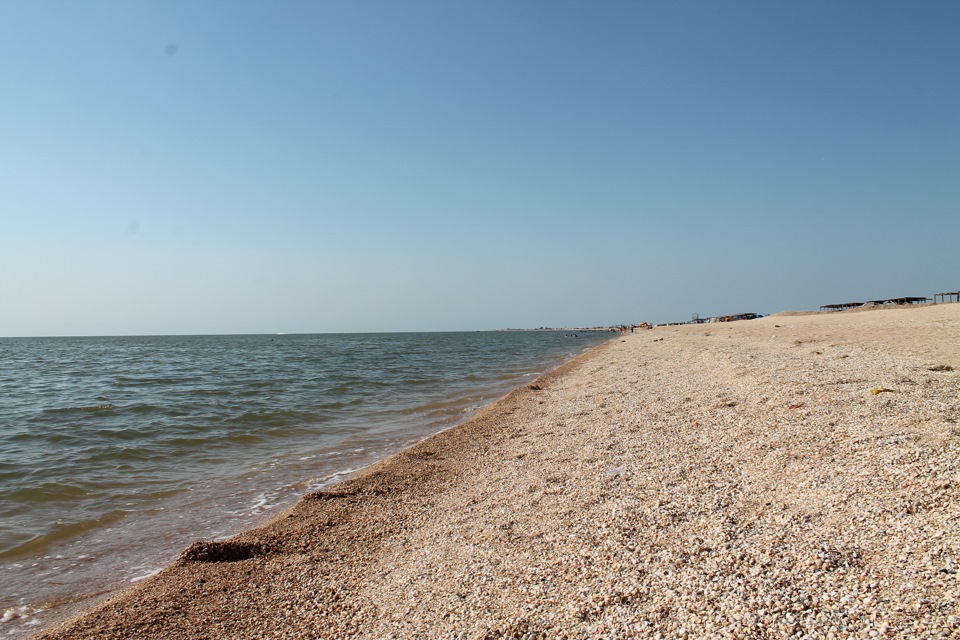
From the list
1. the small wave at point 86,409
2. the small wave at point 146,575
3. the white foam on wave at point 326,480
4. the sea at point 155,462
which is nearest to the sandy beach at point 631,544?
the small wave at point 146,575

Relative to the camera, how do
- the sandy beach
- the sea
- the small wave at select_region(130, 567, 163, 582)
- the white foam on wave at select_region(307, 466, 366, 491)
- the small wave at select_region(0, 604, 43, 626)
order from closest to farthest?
1. the sandy beach
2. the small wave at select_region(0, 604, 43, 626)
3. the small wave at select_region(130, 567, 163, 582)
4. the sea
5. the white foam on wave at select_region(307, 466, 366, 491)

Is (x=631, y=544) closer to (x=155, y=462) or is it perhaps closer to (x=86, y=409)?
(x=155, y=462)

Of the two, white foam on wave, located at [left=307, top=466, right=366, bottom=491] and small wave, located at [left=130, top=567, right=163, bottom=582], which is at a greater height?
small wave, located at [left=130, top=567, right=163, bottom=582]

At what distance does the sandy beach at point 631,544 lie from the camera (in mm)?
3314

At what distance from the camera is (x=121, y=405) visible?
17000mm

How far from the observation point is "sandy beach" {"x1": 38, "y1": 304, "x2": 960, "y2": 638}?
3.31m

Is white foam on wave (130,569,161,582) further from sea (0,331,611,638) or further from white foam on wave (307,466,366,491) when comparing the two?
white foam on wave (307,466,366,491)

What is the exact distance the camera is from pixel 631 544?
4465 mm

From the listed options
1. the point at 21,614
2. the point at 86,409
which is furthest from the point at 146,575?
the point at 86,409

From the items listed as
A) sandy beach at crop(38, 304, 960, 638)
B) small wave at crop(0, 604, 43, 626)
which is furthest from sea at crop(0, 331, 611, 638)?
sandy beach at crop(38, 304, 960, 638)

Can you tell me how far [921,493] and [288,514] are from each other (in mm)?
7067

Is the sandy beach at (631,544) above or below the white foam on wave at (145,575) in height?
above

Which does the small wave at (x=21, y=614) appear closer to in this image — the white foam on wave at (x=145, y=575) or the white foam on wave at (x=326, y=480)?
the white foam on wave at (x=145, y=575)

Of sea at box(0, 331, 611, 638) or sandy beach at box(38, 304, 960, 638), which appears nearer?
sandy beach at box(38, 304, 960, 638)
